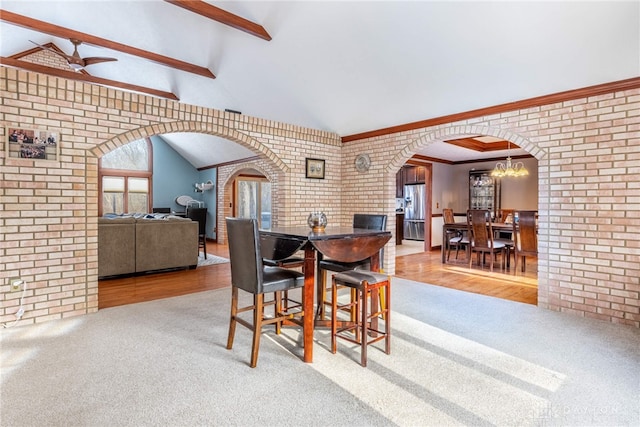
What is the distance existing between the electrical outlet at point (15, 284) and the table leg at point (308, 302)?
259cm

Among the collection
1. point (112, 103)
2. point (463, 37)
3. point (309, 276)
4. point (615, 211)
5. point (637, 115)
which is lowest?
point (309, 276)

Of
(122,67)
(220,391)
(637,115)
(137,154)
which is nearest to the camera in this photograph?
(220,391)

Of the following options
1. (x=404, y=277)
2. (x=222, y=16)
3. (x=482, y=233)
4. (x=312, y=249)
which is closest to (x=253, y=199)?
(x=404, y=277)

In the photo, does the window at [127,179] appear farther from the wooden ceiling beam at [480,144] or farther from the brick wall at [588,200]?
the brick wall at [588,200]

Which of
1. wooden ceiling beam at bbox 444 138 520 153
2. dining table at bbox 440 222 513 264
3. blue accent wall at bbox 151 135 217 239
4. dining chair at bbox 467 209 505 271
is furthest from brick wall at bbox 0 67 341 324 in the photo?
blue accent wall at bbox 151 135 217 239

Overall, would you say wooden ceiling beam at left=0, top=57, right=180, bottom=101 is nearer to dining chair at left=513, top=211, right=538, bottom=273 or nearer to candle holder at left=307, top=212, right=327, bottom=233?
candle holder at left=307, top=212, right=327, bottom=233

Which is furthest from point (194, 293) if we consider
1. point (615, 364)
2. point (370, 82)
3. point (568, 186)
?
point (568, 186)

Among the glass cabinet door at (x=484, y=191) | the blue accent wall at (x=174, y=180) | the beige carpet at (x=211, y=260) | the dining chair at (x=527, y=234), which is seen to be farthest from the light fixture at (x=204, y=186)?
the dining chair at (x=527, y=234)

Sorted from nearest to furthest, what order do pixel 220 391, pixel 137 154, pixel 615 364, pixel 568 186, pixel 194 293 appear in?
pixel 220 391 < pixel 615 364 < pixel 568 186 < pixel 194 293 < pixel 137 154

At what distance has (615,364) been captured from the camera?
2156 millimetres

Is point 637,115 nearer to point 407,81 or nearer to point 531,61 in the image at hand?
point 531,61

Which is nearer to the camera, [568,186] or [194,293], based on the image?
[568,186]

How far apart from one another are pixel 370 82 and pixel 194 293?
10.8 feet

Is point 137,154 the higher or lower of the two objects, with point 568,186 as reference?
higher
